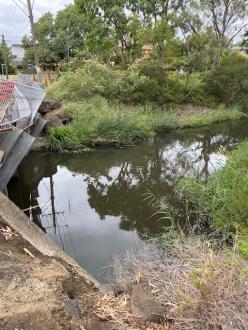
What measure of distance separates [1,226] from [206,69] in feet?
69.8

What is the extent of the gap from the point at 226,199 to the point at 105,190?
425 centimetres

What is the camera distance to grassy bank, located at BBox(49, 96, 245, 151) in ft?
44.2

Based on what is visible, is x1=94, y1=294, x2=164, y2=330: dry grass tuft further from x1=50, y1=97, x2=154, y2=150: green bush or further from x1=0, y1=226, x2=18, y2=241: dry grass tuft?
x1=50, y1=97, x2=154, y2=150: green bush

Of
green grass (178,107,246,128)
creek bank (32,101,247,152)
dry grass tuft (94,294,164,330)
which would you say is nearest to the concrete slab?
dry grass tuft (94,294,164,330)

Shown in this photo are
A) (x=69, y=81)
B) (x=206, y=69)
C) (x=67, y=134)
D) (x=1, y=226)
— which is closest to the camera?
(x=1, y=226)

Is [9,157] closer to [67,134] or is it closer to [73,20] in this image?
[67,134]

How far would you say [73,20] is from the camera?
39312 millimetres

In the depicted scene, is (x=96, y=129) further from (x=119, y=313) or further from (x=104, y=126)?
(x=119, y=313)

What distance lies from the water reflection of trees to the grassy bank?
1.82 feet

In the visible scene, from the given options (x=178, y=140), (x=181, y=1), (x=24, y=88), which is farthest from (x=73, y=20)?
(x=24, y=88)

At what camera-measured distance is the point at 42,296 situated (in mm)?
3256

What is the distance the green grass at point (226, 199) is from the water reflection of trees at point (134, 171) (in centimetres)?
69

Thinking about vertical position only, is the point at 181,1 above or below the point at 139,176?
above

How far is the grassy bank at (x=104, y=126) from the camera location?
44.2ft
